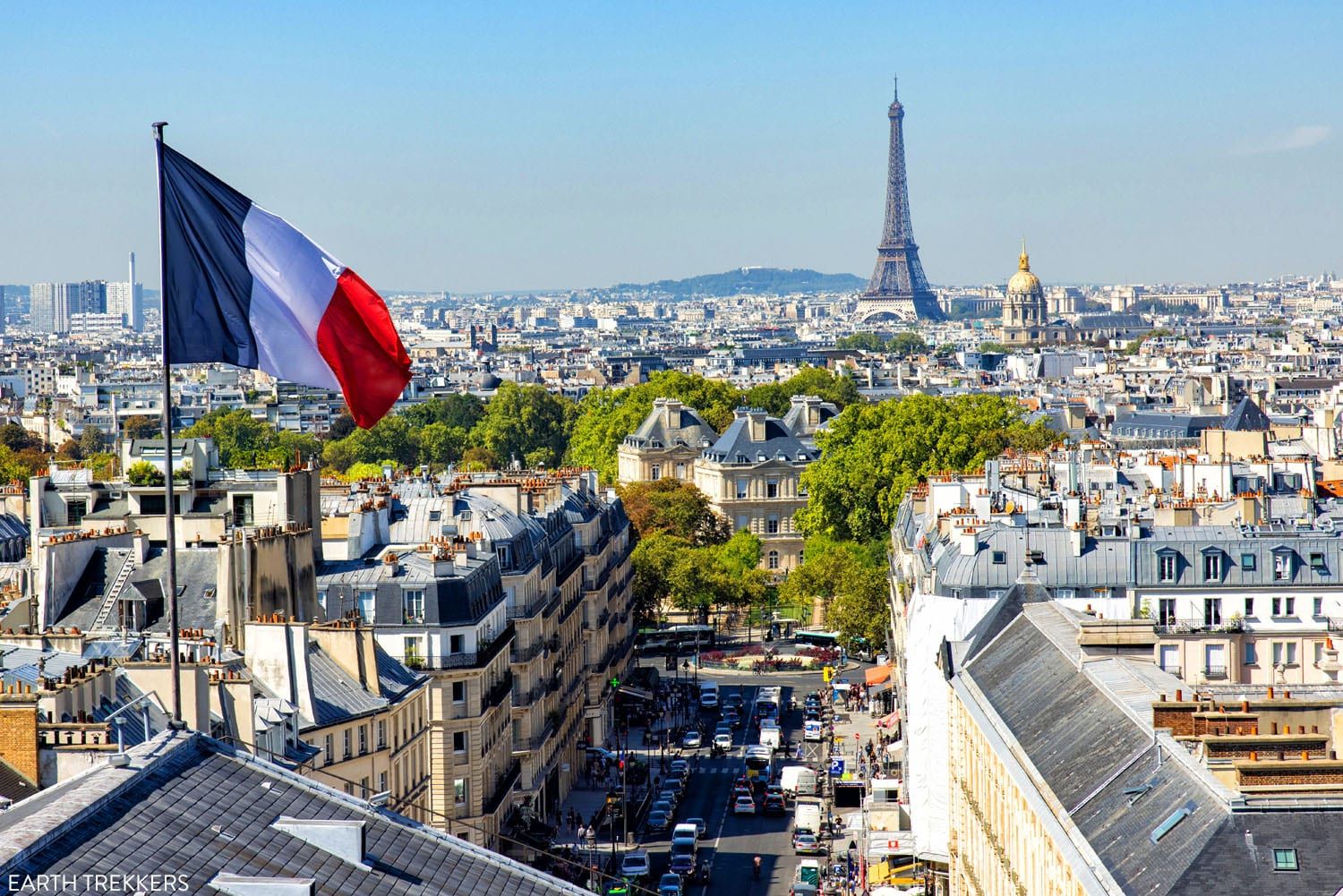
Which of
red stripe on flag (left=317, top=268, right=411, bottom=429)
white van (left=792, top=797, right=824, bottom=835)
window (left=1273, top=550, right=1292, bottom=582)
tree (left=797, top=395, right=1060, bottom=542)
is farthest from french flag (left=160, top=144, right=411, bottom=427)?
tree (left=797, top=395, right=1060, bottom=542)

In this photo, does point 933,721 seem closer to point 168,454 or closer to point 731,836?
point 731,836

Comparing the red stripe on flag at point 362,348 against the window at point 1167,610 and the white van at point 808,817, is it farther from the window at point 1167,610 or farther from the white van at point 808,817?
the white van at point 808,817

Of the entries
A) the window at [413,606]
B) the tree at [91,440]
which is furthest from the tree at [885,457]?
the tree at [91,440]

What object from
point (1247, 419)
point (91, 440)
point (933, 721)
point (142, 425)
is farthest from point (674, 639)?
point (142, 425)

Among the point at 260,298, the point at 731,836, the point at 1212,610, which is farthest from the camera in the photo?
the point at 731,836

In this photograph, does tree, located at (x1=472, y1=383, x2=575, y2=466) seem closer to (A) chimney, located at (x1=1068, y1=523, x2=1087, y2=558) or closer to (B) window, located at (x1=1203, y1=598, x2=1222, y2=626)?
(A) chimney, located at (x1=1068, y1=523, x2=1087, y2=558)

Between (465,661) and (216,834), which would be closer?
(216,834)
